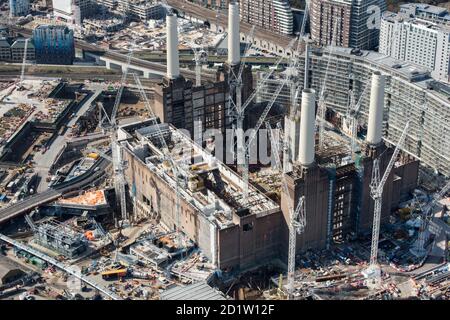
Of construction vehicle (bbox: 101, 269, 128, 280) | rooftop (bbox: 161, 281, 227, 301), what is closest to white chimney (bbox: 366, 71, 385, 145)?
rooftop (bbox: 161, 281, 227, 301)

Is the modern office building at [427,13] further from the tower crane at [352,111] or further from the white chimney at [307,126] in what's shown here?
the white chimney at [307,126]

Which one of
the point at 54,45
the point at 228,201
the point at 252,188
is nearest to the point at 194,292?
the point at 228,201

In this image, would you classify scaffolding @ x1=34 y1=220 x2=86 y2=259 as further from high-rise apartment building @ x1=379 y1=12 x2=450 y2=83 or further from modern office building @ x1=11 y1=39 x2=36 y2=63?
high-rise apartment building @ x1=379 y1=12 x2=450 y2=83

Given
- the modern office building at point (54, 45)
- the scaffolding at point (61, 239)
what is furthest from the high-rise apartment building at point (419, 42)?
the scaffolding at point (61, 239)

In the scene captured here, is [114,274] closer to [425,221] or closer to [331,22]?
[425,221]
